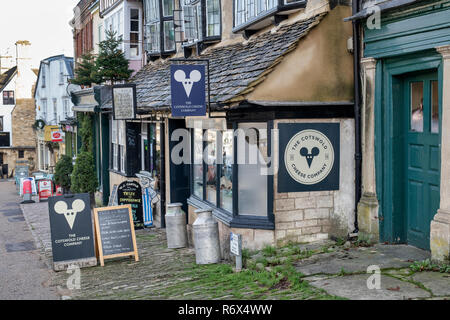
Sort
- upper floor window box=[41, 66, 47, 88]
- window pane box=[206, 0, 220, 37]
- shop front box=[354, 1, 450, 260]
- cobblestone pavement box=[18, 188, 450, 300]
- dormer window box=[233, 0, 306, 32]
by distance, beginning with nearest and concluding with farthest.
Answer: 1. cobblestone pavement box=[18, 188, 450, 300]
2. shop front box=[354, 1, 450, 260]
3. dormer window box=[233, 0, 306, 32]
4. window pane box=[206, 0, 220, 37]
5. upper floor window box=[41, 66, 47, 88]

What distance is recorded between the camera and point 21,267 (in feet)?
32.4

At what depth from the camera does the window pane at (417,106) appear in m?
7.89

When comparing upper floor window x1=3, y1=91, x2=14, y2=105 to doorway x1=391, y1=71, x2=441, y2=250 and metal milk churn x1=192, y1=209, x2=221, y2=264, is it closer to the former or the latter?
metal milk churn x1=192, y1=209, x2=221, y2=264

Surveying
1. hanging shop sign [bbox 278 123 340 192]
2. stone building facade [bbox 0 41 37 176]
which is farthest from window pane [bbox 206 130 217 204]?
stone building facade [bbox 0 41 37 176]

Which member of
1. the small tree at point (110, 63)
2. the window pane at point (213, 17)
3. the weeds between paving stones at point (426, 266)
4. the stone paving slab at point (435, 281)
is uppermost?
the window pane at point (213, 17)

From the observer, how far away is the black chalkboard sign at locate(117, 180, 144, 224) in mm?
13117

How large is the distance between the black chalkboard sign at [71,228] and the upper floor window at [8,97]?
4106 cm

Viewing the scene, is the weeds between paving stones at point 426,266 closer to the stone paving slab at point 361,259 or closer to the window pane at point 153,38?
the stone paving slab at point 361,259

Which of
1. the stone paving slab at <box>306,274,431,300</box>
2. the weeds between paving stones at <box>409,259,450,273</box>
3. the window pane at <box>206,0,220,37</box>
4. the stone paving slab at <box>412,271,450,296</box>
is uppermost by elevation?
the window pane at <box>206,0,220,37</box>

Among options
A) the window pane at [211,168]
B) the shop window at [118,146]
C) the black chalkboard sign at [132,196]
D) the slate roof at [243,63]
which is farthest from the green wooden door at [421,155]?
the shop window at [118,146]

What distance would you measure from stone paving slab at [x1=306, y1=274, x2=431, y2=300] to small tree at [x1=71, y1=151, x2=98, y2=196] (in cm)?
1284

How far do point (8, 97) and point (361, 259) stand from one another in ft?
148

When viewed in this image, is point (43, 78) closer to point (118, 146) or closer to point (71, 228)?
point (118, 146)

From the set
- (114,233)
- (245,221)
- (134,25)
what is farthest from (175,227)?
(134,25)
